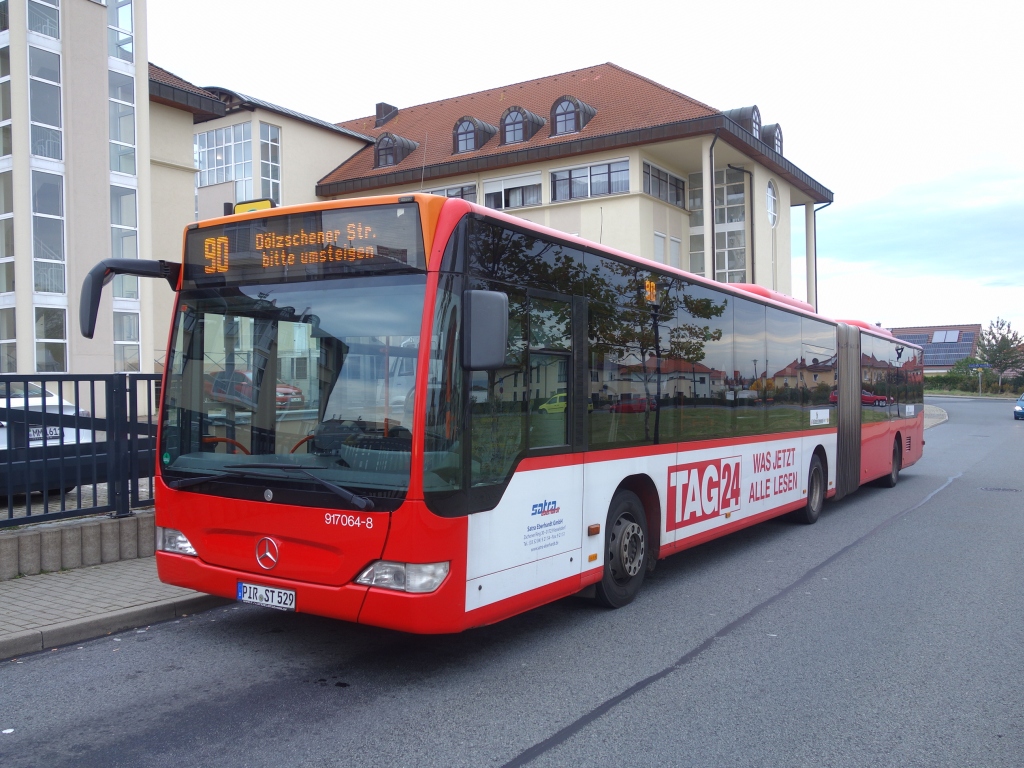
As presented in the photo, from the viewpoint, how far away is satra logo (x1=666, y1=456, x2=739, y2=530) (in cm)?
782

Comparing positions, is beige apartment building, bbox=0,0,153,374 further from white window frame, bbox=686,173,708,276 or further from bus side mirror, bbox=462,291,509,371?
white window frame, bbox=686,173,708,276

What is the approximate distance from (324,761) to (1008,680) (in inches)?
160

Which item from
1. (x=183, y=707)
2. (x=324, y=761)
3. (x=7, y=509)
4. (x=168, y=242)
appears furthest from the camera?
(x=168, y=242)

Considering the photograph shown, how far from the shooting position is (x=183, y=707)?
4.80 metres

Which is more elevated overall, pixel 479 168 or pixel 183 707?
pixel 479 168

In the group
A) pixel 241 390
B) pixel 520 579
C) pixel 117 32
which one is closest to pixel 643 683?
pixel 520 579

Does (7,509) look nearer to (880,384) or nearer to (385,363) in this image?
(385,363)

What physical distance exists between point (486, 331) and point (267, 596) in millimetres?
2123

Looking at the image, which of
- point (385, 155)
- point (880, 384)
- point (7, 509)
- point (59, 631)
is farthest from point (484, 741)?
point (385, 155)

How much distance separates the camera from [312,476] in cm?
520

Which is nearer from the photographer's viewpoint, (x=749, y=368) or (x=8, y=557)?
(x=8, y=557)

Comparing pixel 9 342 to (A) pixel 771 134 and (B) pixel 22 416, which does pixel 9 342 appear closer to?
(B) pixel 22 416

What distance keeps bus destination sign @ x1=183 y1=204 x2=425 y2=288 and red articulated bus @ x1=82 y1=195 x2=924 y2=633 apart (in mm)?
13

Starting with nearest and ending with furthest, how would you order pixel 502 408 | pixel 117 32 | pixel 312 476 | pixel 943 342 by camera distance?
pixel 312 476 < pixel 502 408 < pixel 117 32 < pixel 943 342
